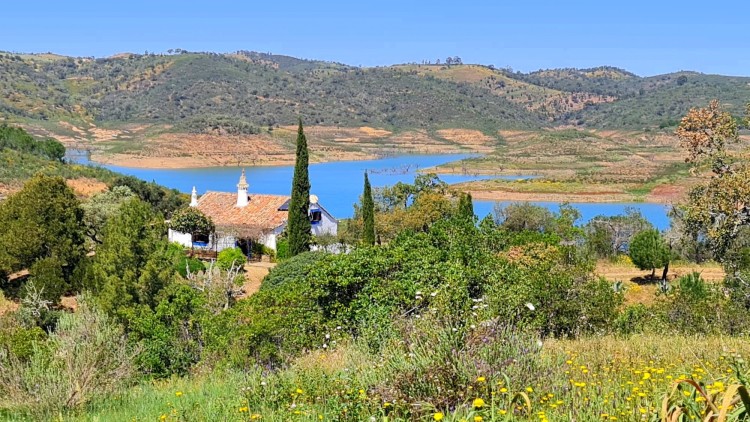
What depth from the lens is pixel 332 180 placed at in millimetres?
88000

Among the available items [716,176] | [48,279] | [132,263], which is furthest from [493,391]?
[48,279]

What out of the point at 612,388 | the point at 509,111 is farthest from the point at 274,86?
the point at 612,388

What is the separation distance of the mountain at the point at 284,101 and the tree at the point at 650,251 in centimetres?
9927

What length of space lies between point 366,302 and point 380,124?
479 feet

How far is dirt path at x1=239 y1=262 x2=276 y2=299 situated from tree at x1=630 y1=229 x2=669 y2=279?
14.6 metres

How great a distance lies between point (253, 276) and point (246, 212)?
776 centimetres

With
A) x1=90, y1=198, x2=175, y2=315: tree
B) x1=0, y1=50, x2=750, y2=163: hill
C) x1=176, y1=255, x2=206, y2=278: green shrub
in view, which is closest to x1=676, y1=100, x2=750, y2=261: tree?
x1=90, y1=198, x2=175, y2=315: tree

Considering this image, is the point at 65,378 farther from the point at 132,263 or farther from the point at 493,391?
the point at 132,263

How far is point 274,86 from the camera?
181 meters

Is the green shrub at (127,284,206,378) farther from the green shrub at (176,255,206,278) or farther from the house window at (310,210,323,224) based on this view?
the house window at (310,210,323,224)

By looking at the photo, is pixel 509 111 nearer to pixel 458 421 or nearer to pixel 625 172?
pixel 625 172

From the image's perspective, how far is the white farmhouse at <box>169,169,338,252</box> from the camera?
3275 centimetres

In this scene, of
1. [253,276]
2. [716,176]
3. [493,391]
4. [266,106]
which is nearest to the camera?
[493,391]

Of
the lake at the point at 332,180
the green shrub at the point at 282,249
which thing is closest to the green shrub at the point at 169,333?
the green shrub at the point at 282,249
